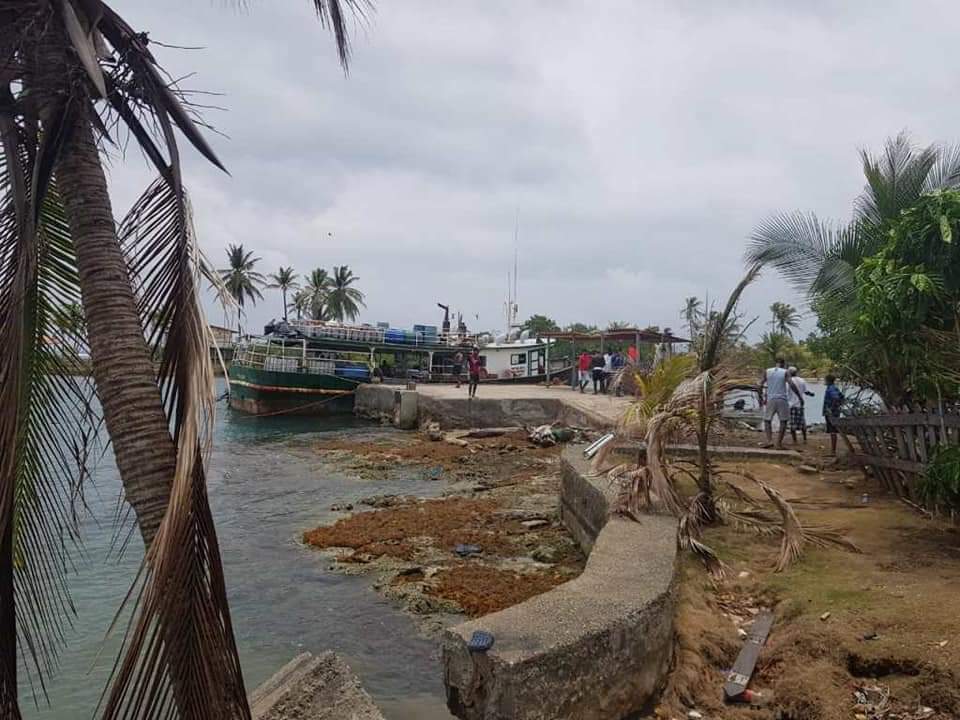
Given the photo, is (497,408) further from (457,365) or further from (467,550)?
(467,550)

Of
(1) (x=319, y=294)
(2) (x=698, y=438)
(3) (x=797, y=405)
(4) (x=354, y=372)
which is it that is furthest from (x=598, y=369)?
(1) (x=319, y=294)

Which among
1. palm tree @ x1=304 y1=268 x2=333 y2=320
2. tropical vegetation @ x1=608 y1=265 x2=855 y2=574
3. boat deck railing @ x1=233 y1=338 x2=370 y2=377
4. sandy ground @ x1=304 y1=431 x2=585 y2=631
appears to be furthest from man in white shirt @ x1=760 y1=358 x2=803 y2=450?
palm tree @ x1=304 y1=268 x2=333 y2=320

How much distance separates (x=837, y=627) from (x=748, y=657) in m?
0.66

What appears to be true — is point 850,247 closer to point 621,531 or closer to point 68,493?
point 621,531

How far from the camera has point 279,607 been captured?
6.92 m

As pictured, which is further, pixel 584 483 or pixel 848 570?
pixel 584 483

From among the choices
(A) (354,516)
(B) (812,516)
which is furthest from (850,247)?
(A) (354,516)

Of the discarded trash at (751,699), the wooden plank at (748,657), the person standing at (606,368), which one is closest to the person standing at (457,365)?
the person standing at (606,368)

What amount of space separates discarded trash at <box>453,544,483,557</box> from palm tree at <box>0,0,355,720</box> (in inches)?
234

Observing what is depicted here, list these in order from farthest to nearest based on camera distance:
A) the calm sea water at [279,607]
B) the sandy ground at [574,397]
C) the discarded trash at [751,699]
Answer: the sandy ground at [574,397] < the calm sea water at [279,607] < the discarded trash at [751,699]

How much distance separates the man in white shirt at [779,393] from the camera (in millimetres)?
12211

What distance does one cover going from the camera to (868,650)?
407 centimetres

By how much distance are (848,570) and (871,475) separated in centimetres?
404

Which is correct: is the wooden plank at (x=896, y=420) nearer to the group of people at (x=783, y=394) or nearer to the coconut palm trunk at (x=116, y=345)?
the group of people at (x=783, y=394)
